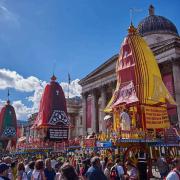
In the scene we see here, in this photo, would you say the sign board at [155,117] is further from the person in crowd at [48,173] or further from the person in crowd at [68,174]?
the person in crowd at [68,174]

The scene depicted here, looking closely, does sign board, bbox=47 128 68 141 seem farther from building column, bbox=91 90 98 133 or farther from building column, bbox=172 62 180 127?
building column, bbox=91 90 98 133

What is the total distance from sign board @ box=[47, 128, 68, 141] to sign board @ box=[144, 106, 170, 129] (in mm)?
8265

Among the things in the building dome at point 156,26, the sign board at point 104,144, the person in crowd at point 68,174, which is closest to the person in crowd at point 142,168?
the sign board at point 104,144

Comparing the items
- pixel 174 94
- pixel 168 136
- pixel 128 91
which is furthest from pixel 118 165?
pixel 174 94

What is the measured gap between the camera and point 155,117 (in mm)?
15539

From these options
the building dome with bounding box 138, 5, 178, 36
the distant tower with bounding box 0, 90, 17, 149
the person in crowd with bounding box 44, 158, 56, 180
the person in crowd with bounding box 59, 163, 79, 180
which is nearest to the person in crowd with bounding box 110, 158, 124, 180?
the person in crowd with bounding box 44, 158, 56, 180

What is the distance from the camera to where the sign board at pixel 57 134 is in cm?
2061

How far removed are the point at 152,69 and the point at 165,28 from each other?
30.9m

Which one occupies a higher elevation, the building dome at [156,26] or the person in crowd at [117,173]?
the building dome at [156,26]

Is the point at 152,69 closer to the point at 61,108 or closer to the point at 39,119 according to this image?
the point at 61,108

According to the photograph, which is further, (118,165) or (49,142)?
(49,142)

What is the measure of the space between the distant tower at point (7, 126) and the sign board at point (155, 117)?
706 inches

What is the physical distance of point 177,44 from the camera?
99.0 feet

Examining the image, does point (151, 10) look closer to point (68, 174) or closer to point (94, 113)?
point (94, 113)
